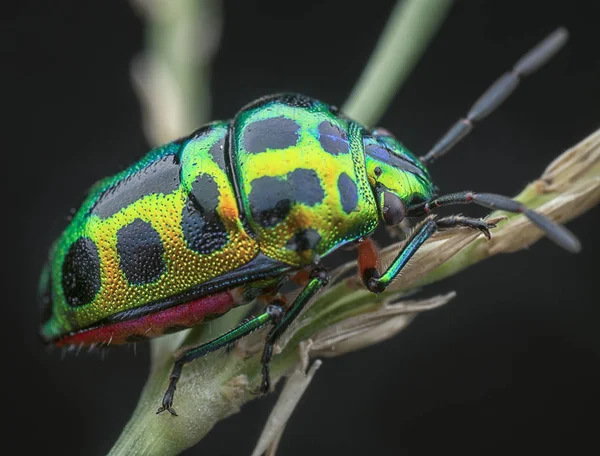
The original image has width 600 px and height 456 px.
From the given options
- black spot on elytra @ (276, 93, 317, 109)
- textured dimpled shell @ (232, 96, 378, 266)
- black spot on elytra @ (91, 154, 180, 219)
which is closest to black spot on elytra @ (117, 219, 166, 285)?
black spot on elytra @ (91, 154, 180, 219)

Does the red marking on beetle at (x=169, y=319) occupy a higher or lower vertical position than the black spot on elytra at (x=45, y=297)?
lower

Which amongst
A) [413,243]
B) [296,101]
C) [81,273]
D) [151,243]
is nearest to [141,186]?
[151,243]

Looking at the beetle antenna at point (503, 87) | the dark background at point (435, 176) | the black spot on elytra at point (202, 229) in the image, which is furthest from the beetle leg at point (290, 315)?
the dark background at point (435, 176)

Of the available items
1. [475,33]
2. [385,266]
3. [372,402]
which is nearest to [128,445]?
[385,266]

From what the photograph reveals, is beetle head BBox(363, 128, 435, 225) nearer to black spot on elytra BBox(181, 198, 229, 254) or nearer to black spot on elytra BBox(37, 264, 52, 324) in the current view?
black spot on elytra BBox(181, 198, 229, 254)

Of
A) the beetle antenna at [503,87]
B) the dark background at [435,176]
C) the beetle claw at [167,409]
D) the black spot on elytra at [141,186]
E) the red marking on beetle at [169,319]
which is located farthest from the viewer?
the dark background at [435,176]

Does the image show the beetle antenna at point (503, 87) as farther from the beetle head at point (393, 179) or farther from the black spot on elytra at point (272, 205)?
the black spot on elytra at point (272, 205)

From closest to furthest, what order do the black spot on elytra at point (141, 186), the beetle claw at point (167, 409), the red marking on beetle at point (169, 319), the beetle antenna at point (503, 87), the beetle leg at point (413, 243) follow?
the beetle claw at point (167, 409) → the beetle leg at point (413, 243) → the red marking on beetle at point (169, 319) → the black spot on elytra at point (141, 186) → the beetle antenna at point (503, 87)

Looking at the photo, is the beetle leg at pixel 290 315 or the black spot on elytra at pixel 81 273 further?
the black spot on elytra at pixel 81 273

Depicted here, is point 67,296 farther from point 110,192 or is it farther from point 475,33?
point 475,33

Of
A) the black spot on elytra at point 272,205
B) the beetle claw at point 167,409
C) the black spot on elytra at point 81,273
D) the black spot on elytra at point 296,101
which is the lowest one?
the beetle claw at point 167,409
